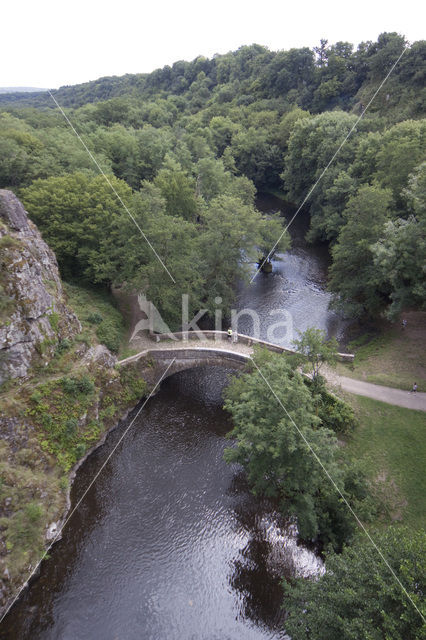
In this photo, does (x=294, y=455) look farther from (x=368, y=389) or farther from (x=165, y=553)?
(x=368, y=389)

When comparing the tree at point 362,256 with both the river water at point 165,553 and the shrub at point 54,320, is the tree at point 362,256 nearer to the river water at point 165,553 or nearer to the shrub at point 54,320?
the river water at point 165,553

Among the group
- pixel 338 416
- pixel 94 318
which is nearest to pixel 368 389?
pixel 338 416

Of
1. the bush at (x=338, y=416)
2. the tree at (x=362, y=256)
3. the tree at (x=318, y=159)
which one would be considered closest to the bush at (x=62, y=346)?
the bush at (x=338, y=416)

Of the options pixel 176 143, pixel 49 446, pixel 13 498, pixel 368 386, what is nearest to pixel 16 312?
pixel 49 446

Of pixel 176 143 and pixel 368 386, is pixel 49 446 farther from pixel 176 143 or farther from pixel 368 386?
pixel 176 143

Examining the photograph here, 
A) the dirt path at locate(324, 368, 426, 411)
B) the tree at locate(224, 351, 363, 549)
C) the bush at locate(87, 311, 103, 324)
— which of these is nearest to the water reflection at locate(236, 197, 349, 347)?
the dirt path at locate(324, 368, 426, 411)
